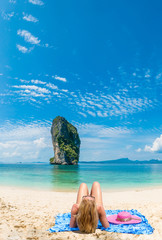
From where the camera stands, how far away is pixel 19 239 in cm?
371

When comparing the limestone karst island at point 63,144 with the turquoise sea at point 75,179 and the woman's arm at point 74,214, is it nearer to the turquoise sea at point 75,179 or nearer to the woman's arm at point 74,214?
the turquoise sea at point 75,179

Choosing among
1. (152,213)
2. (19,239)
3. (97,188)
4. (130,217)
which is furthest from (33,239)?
(152,213)

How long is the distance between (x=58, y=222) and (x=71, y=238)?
1265mm

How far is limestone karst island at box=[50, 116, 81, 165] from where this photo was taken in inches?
3351

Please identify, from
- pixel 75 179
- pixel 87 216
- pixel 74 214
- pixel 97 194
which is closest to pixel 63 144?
pixel 75 179

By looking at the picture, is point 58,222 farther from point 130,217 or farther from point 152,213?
point 152,213

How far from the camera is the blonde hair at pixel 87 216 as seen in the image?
152 inches

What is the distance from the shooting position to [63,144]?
284 ft

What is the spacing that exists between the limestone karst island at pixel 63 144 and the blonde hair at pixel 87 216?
267 feet

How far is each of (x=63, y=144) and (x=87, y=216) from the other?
274 feet

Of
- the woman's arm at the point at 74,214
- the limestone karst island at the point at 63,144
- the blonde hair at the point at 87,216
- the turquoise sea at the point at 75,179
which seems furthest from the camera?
the limestone karst island at the point at 63,144

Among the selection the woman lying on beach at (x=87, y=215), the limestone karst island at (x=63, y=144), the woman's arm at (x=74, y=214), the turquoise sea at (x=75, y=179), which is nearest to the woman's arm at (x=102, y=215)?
the woman lying on beach at (x=87, y=215)

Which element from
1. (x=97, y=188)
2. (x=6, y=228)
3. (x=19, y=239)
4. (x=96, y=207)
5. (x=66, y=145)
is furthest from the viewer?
(x=66, y=145)

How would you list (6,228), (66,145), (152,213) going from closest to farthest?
(6,228) → (152,213) → (66,145)
